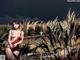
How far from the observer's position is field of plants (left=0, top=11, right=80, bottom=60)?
15.8m

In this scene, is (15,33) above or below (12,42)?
above

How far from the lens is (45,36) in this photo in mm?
15805

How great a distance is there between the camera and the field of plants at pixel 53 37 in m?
15.8

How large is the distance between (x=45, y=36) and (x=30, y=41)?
0.26m

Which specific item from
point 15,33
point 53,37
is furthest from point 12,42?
point 53,37

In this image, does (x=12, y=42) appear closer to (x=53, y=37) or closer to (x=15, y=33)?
(x=15, y=33)

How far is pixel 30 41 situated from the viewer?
15758 mm

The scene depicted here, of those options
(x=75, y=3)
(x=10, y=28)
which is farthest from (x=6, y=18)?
(x=75, y=3)

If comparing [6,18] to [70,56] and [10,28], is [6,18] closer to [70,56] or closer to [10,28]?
[10,28]

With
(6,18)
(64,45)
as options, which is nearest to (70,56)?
(64,45)

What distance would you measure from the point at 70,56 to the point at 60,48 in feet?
0.67

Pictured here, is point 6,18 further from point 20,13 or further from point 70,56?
point 70,56

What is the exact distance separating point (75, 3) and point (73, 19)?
27 cm

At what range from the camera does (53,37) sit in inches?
623
